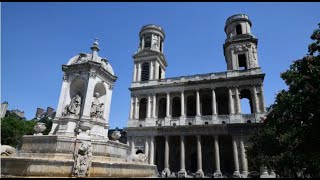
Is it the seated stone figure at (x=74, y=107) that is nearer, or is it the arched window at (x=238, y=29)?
the seated stone figure at (x=74, y=107)

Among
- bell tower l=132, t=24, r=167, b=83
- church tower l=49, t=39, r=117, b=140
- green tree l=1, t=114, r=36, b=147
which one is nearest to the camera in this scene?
church tower l=49, t=39, r=117, b=140

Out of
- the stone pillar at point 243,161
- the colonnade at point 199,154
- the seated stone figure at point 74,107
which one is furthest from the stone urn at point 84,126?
the stone pillar at point 243,161

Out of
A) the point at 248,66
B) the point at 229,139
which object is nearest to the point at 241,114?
the point at 229,139

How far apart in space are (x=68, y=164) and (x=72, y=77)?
6143mm

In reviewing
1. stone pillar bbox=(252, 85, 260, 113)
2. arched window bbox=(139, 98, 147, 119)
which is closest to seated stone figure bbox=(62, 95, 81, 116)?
stone pillar bbox=(252, 85, 260, 113)

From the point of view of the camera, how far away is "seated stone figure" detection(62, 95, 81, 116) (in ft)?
38.8

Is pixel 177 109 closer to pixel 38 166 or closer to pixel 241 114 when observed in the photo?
pixel 241 114

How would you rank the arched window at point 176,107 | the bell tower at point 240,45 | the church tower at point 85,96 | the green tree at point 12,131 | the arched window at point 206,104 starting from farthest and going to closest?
the arched window at point 176,107 → the arched window at point 206,104 → the green tree at point 12,131 → the bell tower at point 240,45 → the church tower at point 85,96

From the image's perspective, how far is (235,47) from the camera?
115 ft

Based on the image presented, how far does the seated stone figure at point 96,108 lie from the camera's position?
39.7 feet

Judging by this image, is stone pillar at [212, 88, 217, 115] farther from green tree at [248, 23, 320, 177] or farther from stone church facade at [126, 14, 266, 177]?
green tree at [248, 23, 320, 177]

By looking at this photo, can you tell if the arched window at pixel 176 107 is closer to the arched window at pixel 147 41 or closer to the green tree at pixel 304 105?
the arched window at pixel 147 41

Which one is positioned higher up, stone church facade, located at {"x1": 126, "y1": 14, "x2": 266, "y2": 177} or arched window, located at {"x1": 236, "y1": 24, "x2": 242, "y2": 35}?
arched window, located at {"x1": 236, "y1": 24, "x2": 242, "y2": 35}

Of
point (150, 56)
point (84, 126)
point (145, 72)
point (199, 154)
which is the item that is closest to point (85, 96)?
point (84, 126)
